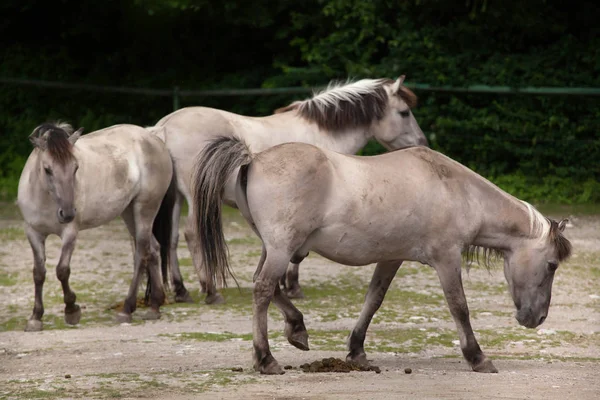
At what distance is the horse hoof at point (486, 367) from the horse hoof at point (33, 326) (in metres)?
3.42

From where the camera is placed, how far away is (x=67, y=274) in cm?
800

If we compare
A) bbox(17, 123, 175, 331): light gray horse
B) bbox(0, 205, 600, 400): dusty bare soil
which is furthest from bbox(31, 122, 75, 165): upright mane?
bbox(0, 205, 600, 400): dusty bare soil

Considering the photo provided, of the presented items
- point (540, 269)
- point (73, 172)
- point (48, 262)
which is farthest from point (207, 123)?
point (540, 269)

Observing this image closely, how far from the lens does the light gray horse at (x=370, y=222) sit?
6.16m

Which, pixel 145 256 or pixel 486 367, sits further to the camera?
pixel 145 256

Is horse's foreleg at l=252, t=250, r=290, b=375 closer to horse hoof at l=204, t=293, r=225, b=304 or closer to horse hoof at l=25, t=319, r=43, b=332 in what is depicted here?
horse hoof at l=25, t=319, r=43, b=332

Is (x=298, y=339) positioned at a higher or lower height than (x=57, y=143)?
lower

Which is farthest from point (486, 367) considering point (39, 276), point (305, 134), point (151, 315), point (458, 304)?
point (305, 134)

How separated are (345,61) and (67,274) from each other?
968cm

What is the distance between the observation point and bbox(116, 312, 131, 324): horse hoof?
8312mm

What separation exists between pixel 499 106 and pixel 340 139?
673cm

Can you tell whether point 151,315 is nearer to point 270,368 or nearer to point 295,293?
point 295,293

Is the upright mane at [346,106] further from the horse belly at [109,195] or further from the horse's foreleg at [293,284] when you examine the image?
the horse belly at [109,195]

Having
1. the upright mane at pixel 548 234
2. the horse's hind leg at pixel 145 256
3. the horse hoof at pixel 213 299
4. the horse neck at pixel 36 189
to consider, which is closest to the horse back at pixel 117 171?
the horse's hind leg at pixel 145 256
